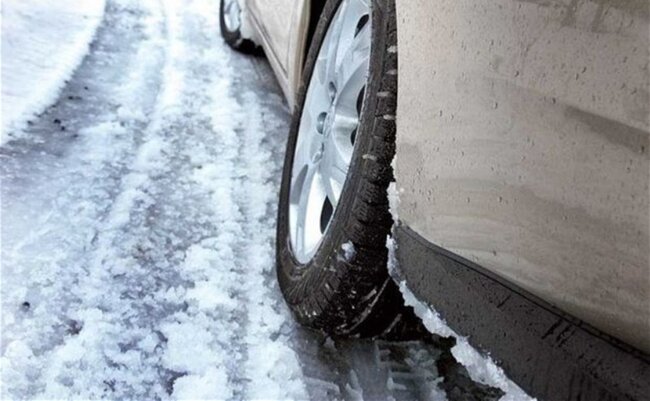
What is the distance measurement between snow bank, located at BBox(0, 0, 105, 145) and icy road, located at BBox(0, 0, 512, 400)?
0.08 meters

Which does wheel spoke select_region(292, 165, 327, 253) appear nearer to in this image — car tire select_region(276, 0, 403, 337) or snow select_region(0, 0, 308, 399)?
car tire select_region(276, 0, 403, 337)

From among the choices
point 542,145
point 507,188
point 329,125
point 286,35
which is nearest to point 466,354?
point 507,188

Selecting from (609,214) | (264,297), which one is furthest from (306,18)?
(609,214)

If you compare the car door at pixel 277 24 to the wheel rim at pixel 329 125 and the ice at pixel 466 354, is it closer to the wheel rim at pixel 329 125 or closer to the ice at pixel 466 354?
the wheel rim at pixel 329 125

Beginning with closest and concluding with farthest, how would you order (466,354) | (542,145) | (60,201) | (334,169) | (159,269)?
(542,145), (466,354), (334,169), (159,269), (60,201)

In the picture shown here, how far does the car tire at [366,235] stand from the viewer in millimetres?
1562

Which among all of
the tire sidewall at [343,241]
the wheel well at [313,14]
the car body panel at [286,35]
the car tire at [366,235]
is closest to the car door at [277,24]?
the car body panel at [286,35]

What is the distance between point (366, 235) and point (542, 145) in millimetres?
588

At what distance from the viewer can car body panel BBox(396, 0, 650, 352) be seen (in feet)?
3.15

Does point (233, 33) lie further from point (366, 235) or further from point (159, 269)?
point (366, 235)

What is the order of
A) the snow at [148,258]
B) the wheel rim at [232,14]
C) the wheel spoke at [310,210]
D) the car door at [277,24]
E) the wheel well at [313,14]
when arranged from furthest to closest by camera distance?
the wheel rim at [232,14] → the car door at [277,24] → the wheel well at [313,14] → the wheel spoke at [310,210] → the snow at [148,258]

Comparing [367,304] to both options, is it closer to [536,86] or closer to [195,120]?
[536,86]

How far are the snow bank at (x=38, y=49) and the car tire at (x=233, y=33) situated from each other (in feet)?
2.40

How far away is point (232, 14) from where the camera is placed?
4270mm
